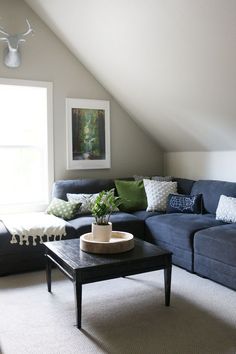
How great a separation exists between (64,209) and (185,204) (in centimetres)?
141

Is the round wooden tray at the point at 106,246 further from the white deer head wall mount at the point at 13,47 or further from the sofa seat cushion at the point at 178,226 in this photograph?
the white deer head wall mount at the point at 13,47

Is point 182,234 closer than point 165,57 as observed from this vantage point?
Yes

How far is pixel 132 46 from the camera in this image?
3836mm

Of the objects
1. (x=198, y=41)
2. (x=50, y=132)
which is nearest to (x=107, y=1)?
(x=198, y=41)

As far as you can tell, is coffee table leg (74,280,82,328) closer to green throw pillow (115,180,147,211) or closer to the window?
green throw pillow (115,180,147,211)

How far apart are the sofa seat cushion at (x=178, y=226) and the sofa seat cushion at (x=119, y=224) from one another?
0.11 metres

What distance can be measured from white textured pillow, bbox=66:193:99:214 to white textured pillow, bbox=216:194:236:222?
1458 millimetres

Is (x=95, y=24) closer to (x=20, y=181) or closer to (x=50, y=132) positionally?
(x=50, y=132)

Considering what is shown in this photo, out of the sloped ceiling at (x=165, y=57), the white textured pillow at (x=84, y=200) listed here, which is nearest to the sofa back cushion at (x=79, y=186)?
the white textured pillow at (x=84, y=200)

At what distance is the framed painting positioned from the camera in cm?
475

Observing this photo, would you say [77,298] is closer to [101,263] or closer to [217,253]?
[101,263]

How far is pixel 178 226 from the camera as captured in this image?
3.59 meters

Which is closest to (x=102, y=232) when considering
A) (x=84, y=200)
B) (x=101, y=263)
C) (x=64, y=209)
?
(x=101, y=263)

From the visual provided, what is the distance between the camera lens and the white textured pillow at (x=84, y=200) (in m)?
4.22
